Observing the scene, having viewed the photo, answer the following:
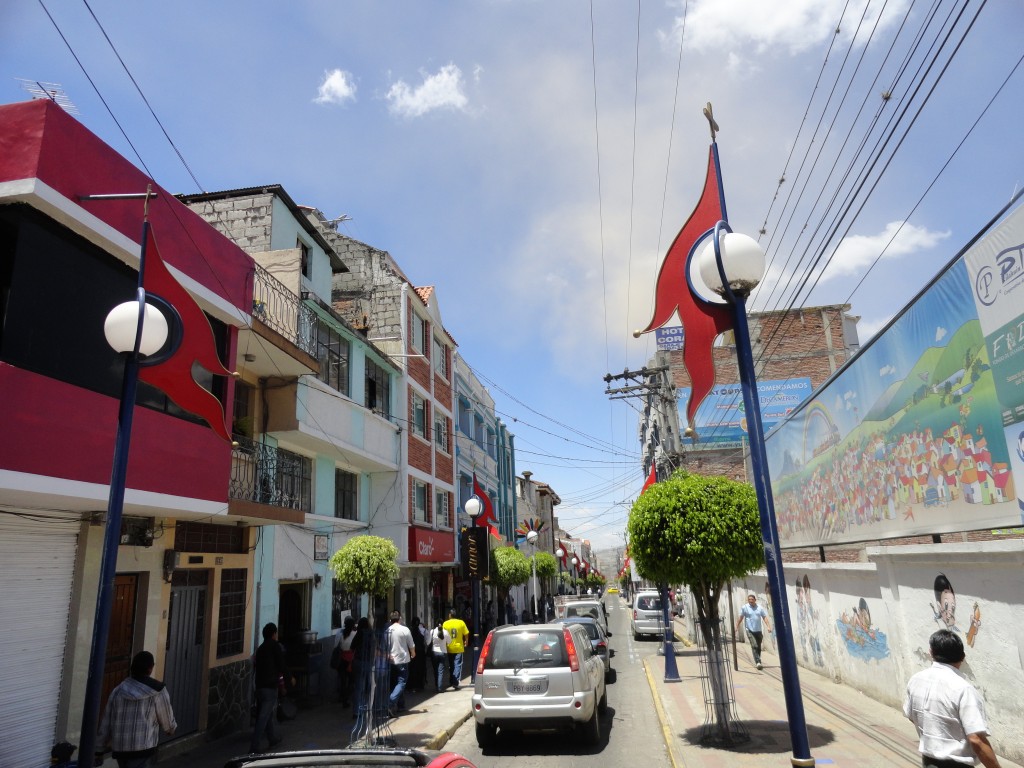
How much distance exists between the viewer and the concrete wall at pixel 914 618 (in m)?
6.82

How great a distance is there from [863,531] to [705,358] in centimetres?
679

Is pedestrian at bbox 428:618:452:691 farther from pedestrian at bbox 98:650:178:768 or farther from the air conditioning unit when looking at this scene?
pedestrian at bbox 98:650:178:768

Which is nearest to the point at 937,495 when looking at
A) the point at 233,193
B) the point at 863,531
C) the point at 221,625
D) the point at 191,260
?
the point at 863,531

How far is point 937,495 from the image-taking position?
7.83m

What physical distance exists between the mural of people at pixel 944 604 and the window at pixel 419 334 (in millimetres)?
16850

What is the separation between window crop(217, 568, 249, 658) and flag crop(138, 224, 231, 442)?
21.7 ft

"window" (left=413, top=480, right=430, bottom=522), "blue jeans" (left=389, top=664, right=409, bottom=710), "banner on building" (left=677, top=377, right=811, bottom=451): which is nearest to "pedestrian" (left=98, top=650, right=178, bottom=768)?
"blue jeans" (left=389, top=664, right=409, bottom=710)

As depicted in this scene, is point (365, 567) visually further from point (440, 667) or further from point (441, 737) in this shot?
point (440, 667)

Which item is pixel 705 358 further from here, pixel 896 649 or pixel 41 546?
pixel 41 546

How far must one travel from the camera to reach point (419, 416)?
75.0 ft

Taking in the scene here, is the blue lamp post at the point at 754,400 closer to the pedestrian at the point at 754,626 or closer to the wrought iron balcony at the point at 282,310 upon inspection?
the wrought iron balcony at the point at 282,310

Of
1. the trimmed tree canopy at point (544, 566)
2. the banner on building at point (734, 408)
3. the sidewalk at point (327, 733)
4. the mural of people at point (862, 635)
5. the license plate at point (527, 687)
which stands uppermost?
the banner on building at point (734, 408)

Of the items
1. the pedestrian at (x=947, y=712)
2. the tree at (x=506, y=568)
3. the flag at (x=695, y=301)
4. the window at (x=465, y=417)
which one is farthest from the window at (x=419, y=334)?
the pedestrian at (x=947, y=712)

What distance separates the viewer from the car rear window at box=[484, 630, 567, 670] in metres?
9.30
